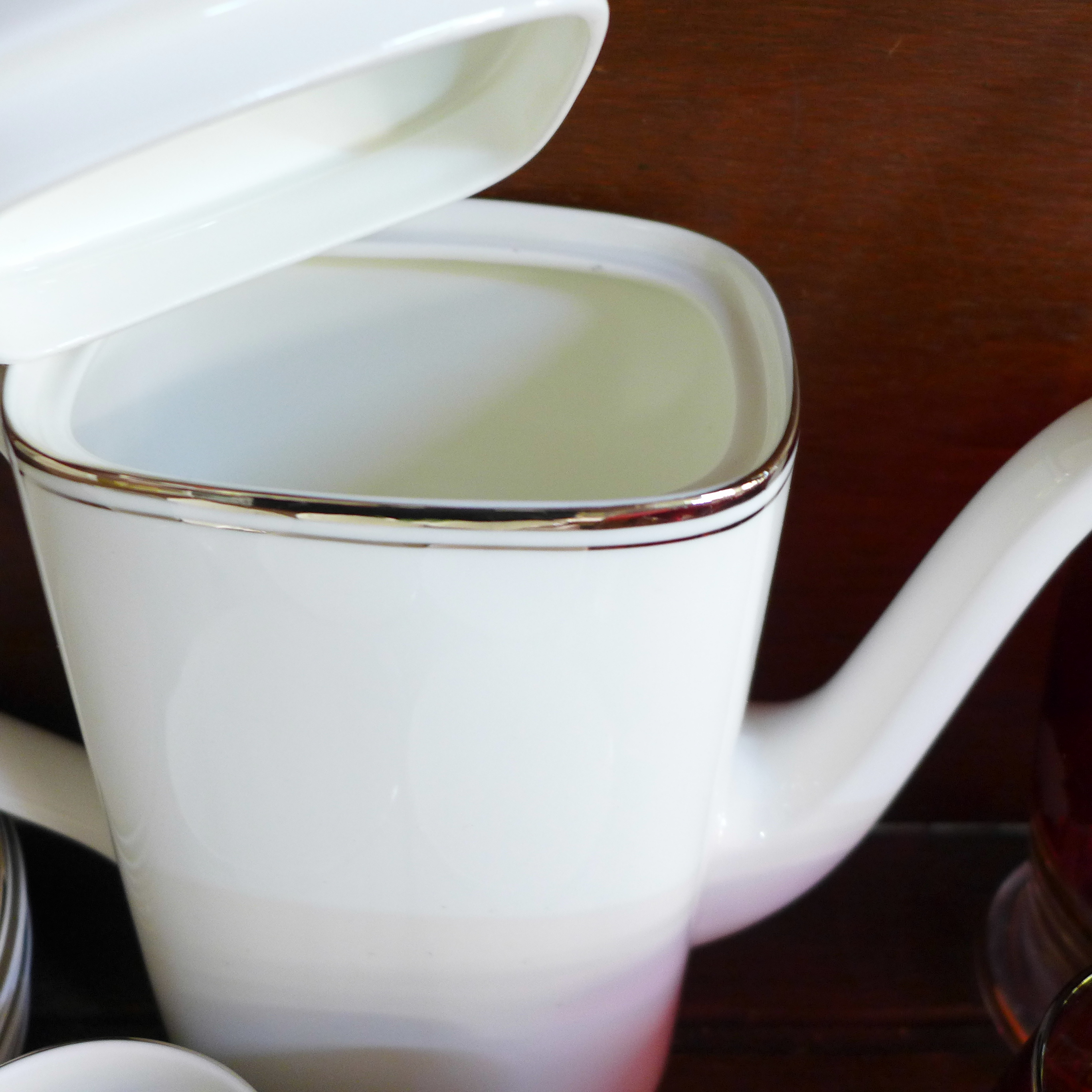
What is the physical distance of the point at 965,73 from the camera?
1.10 ft

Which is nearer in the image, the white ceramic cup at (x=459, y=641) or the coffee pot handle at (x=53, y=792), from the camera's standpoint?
the white ceramic cup at (x=459, y=641)

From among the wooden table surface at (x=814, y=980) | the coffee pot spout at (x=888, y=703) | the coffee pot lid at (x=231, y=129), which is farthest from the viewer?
the wooden table surface at (x=814, y=980)

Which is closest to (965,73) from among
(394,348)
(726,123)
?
(726,123)

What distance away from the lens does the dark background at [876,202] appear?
332mm

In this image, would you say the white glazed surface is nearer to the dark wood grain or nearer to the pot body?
the pot body

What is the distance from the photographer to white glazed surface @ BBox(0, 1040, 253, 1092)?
315 millimetres

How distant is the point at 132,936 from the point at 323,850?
8.6 inches

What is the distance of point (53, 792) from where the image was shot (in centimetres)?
36

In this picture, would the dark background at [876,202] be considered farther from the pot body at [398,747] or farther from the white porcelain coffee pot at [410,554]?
the pot body at [398,747]

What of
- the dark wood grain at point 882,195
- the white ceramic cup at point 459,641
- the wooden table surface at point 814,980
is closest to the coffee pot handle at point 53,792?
the white ceramic cup at point 459,641

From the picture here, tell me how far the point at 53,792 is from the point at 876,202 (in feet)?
1.10

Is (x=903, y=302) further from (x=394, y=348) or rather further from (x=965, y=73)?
(x=394, y=348)

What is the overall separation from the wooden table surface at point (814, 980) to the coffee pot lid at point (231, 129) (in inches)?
11.4

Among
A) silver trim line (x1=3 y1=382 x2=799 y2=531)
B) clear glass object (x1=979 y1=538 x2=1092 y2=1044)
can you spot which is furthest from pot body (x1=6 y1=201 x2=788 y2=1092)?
clear glass object (x1=979 y1=538 x2=1092 y2=1044)
